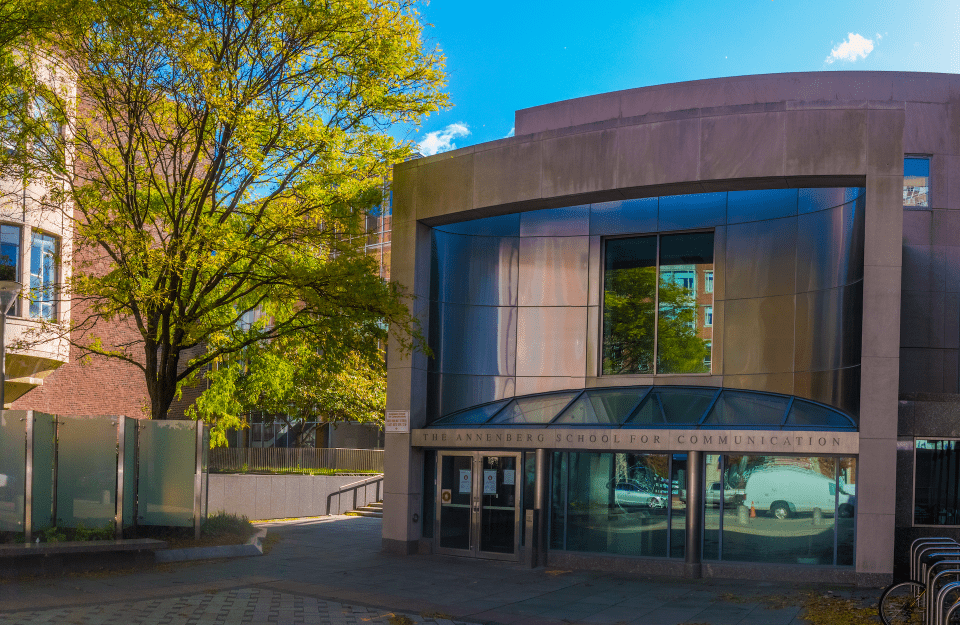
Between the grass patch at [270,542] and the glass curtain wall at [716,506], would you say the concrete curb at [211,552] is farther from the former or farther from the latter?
the glass curtain wall at [716,506]

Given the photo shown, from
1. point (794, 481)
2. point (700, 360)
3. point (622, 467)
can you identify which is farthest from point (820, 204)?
point (622, 467)

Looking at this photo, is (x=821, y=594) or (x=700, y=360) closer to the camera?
(x=821, y=594)

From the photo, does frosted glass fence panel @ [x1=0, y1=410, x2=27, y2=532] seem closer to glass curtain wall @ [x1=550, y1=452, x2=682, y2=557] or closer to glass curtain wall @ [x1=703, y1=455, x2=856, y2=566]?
glass curtain wall @ [x1=550, y1=452, x2=682, y2=557]

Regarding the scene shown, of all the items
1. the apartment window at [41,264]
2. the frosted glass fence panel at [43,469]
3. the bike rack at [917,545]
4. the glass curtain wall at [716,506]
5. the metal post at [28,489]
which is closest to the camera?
the bike rack at [917,545]

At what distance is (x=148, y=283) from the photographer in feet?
54.7

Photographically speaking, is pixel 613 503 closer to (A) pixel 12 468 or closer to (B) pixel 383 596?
(B) pixel 383 596

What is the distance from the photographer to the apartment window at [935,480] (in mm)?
15430

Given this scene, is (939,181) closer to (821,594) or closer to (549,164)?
(549,164)

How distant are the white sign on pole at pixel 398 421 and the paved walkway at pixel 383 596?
8.94 feet

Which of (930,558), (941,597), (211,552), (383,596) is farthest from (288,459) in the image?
(941,597)

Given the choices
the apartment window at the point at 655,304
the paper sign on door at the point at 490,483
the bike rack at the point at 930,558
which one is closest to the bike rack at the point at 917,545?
the bike rack at the point at 930,558

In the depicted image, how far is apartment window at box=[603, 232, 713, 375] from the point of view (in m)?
17.3

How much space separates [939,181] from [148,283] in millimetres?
16666

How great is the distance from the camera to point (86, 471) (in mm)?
15672
